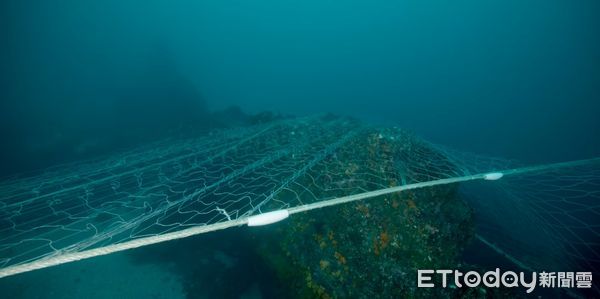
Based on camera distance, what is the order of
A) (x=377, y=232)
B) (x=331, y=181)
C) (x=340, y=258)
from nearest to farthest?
(x=377, y=232), (x=340, y=258), (x=331, y=181)

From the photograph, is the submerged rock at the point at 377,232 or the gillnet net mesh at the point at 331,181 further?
the gillnet net mesh at the point at 331,181

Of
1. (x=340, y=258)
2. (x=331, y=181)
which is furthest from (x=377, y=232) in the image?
(x=331, y=181)

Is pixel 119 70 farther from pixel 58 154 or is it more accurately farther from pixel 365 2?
pixel 365 2

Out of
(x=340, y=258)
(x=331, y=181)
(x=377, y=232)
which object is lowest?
(x=340, y=258)

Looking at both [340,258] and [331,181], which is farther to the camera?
[331,181]

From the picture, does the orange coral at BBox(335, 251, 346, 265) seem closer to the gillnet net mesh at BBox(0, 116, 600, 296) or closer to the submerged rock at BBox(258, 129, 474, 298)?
the submerged rock at BBox(258, 129, 474, 298)

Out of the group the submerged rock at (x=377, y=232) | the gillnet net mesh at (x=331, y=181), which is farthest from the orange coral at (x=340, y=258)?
Result: the gillnet net mesh at (x=331, y=181)

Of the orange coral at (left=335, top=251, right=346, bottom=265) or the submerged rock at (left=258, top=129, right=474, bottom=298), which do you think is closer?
the submerged rock at (left=258, top=129, right=474, bottom=298)

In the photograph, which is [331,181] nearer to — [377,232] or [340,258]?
[377,232]

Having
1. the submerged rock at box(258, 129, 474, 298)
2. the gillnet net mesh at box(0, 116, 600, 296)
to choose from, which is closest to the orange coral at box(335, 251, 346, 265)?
the submerged rock at box(258, 129, 474, 298)

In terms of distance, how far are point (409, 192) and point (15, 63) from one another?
195 ft

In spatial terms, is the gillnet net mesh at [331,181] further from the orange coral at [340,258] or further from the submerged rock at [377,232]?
the orange coral at [340,258]

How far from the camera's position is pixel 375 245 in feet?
14.9

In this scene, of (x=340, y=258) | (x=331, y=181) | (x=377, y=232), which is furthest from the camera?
(x=331, y=181)
